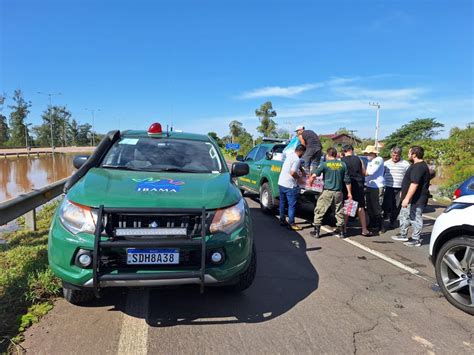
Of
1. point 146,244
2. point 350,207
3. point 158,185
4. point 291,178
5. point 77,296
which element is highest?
point 158,185

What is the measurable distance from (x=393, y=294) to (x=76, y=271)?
348 centimetres

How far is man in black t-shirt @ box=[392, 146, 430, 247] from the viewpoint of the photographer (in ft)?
20.6

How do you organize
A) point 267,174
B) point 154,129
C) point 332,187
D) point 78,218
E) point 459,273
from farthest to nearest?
point 267,174 → point 332,187 → point 154,129 → point 459,273 → point 78,218

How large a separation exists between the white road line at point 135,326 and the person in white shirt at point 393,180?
19.5 ft

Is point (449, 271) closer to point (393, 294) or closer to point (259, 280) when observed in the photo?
point (393, 294)

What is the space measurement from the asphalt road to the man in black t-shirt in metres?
1.71

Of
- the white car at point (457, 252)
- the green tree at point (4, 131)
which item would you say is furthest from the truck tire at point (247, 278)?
the green tree at point (4, 131)

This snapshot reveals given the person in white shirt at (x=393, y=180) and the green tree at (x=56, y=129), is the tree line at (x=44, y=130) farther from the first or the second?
the person in white shirt at (x=393, y=180)

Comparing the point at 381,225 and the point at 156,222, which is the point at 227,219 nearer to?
the point at 156,222

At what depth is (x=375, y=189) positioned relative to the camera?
7613mm

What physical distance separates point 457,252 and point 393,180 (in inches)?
154

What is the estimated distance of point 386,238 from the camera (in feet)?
23.2

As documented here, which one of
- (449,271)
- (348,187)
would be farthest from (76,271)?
(348,187)

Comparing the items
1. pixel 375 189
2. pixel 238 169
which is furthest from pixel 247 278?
pixel 375 189
